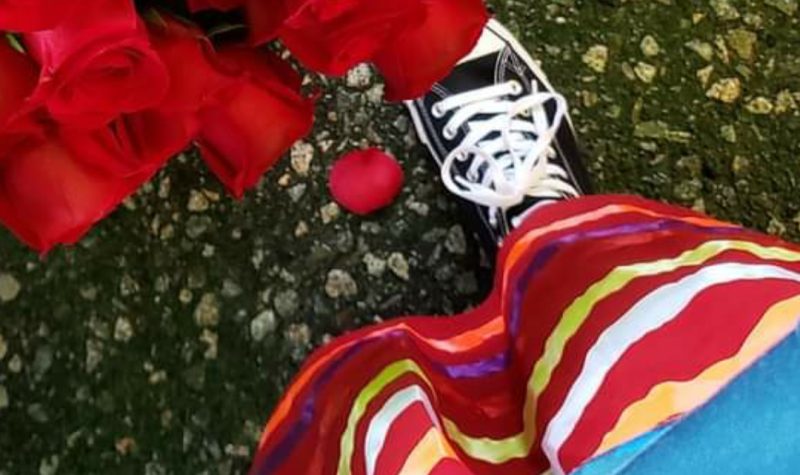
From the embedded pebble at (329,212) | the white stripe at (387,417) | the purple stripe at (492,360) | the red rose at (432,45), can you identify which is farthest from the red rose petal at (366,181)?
the red rose at (432,45)

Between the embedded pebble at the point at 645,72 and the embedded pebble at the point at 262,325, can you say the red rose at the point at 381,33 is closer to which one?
the embedded pebble at the point at 262,325

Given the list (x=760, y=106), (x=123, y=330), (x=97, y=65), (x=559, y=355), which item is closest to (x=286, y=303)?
(x=123, y=330)

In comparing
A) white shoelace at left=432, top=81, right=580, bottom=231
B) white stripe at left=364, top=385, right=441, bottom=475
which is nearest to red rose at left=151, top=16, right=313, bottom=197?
white stripe at left=364, top=385, right=441, bottom=475

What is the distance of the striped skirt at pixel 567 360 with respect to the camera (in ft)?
2.42

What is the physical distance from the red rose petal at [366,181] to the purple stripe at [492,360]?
22cm

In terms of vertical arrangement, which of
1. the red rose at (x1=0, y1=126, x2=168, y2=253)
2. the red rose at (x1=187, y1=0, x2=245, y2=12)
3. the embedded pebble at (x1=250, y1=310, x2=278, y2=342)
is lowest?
the embedded pebble at (x1=250, y1=310, x2=278, y2=342)

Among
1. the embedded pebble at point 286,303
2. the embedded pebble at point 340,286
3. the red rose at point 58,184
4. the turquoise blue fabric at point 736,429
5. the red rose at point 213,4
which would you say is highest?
the red rose at point 213,4

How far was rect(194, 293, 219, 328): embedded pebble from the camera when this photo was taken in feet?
3.58

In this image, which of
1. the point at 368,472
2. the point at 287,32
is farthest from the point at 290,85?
the point at 368,472

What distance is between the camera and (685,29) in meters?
1.20

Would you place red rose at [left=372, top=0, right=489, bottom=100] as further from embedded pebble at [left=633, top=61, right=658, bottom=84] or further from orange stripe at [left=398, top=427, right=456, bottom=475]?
embedded pebble at [left=633, top=61, right=658, bottom=84]

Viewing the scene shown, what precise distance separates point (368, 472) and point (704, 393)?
0.19 m

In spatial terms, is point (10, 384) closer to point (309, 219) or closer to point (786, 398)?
point (309, 219)

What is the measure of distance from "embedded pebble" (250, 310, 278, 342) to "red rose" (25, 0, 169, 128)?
52cm
